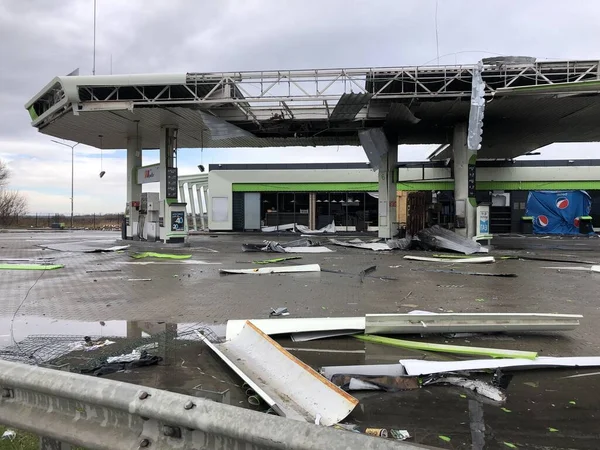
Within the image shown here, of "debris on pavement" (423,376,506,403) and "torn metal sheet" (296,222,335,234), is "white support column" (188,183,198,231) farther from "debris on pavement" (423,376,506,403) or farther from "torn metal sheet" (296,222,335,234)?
"debris on pavement" (423,376,506,403)

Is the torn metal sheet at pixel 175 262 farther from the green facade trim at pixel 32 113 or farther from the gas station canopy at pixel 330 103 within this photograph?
the green facade trim at pixel 32 113

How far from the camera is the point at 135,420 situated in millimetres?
2064

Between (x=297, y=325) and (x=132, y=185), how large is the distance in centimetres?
2011

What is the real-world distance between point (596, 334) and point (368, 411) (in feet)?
12.5

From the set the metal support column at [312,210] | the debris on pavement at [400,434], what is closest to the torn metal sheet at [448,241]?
the debris on pavement at [400,434]

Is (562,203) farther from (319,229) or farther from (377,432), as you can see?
(377,432)

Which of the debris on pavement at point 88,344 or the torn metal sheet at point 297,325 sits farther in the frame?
the torn metal sheet at point 297,325

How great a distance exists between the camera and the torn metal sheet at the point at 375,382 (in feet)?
12.6

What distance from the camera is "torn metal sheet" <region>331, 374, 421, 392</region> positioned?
3836 mm

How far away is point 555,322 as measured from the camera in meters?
5.52

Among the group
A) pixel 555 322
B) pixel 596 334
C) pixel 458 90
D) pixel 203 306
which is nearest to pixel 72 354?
pixel 203 306

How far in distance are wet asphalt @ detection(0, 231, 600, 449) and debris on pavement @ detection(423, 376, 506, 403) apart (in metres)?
0.08

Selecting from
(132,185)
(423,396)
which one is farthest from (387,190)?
(423,396)

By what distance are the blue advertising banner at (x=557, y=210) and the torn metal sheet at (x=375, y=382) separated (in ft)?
102
